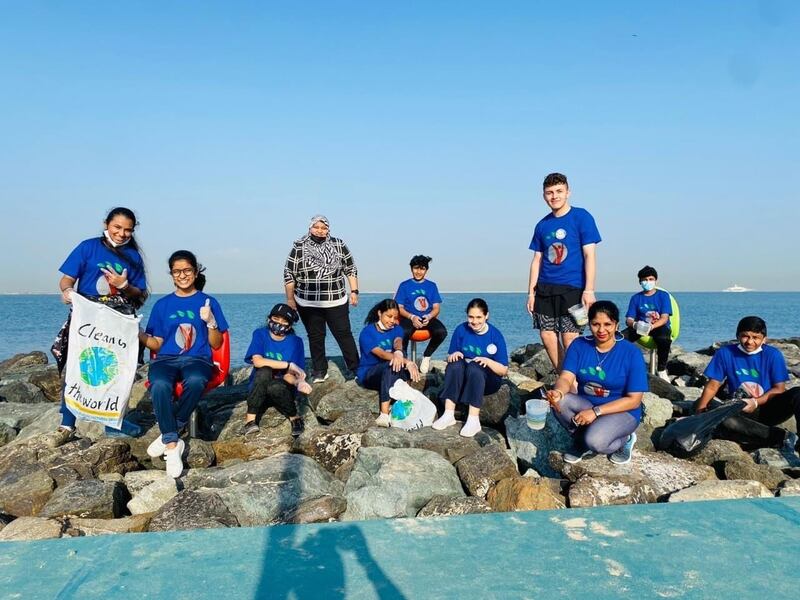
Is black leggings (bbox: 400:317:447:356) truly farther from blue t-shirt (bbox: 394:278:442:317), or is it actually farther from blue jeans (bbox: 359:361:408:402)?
blue jeans (bbox: 359:361:408:402)

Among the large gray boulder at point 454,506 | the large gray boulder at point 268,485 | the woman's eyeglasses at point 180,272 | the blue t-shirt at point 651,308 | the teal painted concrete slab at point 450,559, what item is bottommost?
the large gray boulder at point 268,485

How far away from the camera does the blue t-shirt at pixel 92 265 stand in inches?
210

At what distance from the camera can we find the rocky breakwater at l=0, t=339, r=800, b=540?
3.96m

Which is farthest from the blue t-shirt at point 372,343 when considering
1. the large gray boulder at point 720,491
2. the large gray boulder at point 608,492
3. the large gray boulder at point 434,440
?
the large gray boulder at point 720,491

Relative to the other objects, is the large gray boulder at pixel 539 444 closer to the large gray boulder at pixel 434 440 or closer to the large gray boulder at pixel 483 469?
the large gray boulder at pixel 434 440

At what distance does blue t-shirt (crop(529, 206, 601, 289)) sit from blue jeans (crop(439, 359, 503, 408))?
1.01 metres

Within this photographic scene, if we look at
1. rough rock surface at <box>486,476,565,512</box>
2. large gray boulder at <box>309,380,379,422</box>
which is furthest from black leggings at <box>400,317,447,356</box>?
rough rock surface at <box>486,476,565,512</box>

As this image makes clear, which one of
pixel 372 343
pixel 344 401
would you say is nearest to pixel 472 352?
pixel 372 343

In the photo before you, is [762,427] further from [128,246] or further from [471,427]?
[128,246]

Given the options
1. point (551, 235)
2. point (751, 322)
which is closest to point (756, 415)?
point (751, 322)

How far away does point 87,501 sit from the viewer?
4199 millimetres

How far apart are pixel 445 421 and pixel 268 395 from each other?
158 centimetres

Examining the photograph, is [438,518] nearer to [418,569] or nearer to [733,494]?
[418,569]

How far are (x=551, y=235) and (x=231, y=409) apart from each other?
358 cm
